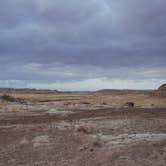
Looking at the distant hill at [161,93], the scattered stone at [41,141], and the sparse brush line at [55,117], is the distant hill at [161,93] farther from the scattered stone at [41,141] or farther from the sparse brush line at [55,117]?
the scattered stone at [41,141]

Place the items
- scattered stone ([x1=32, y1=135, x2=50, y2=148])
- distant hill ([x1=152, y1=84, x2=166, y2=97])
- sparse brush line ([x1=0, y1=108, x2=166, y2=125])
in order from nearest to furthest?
scattered stone ([x1=32, y1=135, x2=50, y2=148]) < sparse brush line ([x1=0, y1=108, x2=166, y2=125]) < distant hill ([x1=152, y1=84, x2=166, y2=97])

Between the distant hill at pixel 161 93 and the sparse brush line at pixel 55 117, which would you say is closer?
the sparse brush line at pixel 55 117

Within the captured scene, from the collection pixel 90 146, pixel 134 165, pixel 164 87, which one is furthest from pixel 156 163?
pixel 164 87

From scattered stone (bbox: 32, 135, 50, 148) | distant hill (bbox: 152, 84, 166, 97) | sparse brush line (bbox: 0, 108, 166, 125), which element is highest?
distant hill (bbox: 152, 84, 166, 97)

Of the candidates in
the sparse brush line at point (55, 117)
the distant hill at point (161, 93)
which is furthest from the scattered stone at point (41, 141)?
the distant hill at point (161, 93)

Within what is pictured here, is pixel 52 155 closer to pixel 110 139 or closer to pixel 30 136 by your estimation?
pixel 110 139

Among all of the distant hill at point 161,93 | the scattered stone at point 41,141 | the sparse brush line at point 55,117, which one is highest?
the distant hill at point 161,93

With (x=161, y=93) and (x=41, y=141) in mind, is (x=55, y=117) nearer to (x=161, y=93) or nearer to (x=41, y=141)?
(x=41, y=141)

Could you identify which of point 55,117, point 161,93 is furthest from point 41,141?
point 161,93

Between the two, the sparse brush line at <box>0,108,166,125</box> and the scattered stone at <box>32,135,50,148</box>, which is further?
the sparse brush line at <box>0,108,166,125</box>

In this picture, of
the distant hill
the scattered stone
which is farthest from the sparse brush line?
the distant hill

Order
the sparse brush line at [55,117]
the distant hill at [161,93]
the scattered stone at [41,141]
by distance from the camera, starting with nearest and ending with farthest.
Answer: the scattered stone at [41,141], the sparse brush line at [55,117], the distant hill at [161,93]

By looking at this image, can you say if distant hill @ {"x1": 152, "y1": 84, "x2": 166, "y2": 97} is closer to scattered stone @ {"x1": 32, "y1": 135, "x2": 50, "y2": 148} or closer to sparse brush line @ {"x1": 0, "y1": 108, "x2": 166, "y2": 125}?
sparse brush line @ {"x1": 0, "y1": 108, "x2": 166, "y2": 125}

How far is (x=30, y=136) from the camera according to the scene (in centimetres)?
2336
